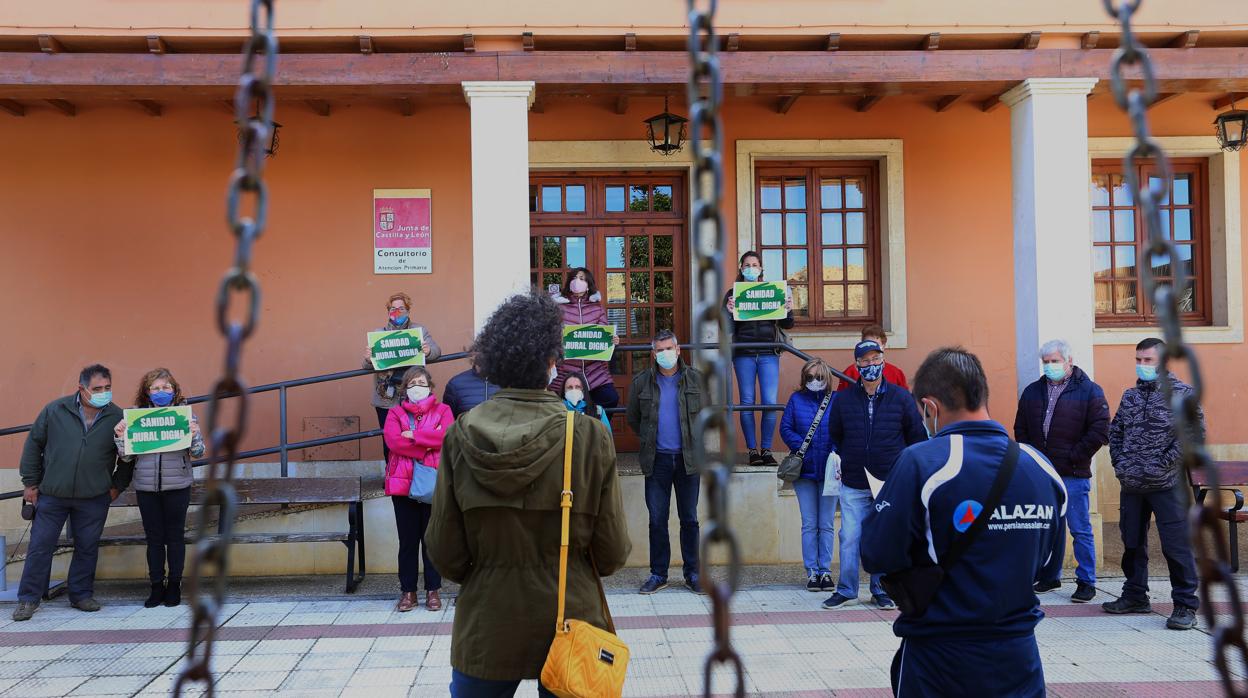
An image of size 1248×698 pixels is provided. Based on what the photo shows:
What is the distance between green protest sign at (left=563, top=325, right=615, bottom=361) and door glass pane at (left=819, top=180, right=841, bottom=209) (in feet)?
11.9

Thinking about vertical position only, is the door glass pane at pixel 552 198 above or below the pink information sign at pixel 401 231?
above

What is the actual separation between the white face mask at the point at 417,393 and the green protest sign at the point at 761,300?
9.46 feet

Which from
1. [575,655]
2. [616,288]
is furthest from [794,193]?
[575,655]

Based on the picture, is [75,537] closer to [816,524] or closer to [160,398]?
[160,398]

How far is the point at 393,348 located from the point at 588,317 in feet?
5.33

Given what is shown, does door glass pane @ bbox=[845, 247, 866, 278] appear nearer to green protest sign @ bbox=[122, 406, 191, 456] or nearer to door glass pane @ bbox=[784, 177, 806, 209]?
door glass pane @ bbox=[784, 177, 806, 209]

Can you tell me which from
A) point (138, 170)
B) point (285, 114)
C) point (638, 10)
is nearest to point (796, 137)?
point (638, 10)

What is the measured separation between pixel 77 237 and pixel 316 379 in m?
3.31

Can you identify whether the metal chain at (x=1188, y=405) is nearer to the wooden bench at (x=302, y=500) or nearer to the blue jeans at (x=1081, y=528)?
the blue jeans at (x=1081, y=528)

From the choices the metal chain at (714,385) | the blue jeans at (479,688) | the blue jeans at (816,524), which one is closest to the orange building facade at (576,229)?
the blue jeans at (816,524)

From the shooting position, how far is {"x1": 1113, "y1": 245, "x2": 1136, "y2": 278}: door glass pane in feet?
33.5

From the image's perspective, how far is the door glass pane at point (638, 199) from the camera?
10055 mm

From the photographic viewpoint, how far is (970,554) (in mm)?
2842

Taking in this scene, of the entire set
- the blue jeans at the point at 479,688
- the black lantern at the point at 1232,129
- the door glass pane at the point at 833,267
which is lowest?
the blue jeans at the point at 479,688
